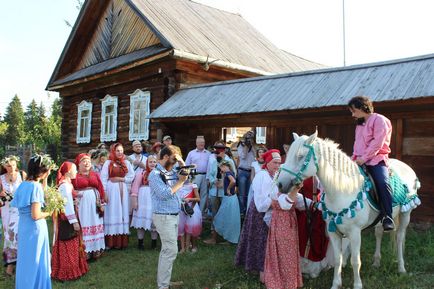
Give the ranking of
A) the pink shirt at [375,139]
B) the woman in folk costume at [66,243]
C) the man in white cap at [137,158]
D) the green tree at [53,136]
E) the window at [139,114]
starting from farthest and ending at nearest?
the green tree at [53,136] < the window at [139,114] < the man in white cap at [137,158] < the woman in folk costume at [66,243] < the pink shirt at [375,139]

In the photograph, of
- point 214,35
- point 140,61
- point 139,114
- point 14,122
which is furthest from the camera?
point 14,122

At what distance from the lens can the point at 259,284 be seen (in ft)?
15.5

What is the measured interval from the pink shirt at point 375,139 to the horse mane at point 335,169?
0.27 meters

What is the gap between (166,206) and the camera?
4.50m

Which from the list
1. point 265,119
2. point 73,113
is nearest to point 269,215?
point 265,119

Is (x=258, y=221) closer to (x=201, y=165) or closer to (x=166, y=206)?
(x=166, y=206)

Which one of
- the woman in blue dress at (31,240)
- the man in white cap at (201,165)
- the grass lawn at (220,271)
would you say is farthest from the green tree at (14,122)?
the woman in blue dress at (31,240)

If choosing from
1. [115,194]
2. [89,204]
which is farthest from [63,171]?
[115,194]

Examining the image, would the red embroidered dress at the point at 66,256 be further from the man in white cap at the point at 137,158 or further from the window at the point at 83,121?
the window at the point at 83,121

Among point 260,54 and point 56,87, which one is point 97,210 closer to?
point 260,54

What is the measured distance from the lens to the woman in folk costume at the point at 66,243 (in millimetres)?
5282

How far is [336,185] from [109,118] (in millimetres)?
10869

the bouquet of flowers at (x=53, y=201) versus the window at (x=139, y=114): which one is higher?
the window at (x=139, y=114)

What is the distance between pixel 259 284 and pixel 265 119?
416 centimetres
